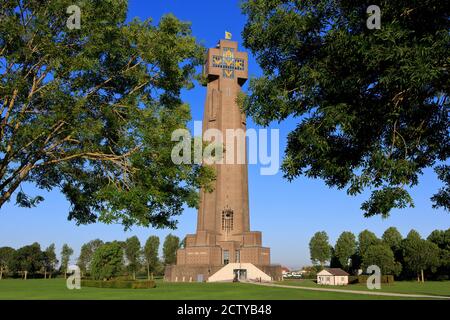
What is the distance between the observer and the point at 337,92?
1087 centimetres

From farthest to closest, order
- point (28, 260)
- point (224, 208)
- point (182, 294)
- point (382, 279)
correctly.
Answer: point (28, 260)
point (224, 208)
point (382, 279)
point (182, 294)

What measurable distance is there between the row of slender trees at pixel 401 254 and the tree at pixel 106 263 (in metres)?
54.3

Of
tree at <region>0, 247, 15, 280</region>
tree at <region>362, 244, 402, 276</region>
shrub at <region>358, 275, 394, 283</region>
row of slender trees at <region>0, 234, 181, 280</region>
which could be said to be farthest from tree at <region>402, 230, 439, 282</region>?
Result: tree at <region>0, 247, 15, 280</region>

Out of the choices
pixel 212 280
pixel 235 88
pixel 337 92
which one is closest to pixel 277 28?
pixel 337 92

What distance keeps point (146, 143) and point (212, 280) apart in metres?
72.1

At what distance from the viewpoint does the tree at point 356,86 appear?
9.75m

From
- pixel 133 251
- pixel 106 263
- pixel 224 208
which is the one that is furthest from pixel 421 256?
pixel 133 251

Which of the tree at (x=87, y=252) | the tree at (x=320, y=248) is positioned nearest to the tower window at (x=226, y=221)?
the tree at (x=320, y=248)

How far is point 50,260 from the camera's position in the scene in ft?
446

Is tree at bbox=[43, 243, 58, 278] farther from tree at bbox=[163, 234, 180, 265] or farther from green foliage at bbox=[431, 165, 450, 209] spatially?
green foliage at bbox=[431, 165, 450, 209]

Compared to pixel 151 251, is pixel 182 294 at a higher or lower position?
lower

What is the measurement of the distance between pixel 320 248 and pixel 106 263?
76049mm

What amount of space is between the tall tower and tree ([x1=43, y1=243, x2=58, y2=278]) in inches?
2520

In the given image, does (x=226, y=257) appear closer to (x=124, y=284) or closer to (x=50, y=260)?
(x=124, y=284)
